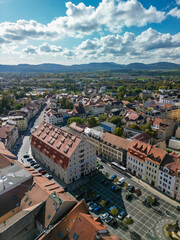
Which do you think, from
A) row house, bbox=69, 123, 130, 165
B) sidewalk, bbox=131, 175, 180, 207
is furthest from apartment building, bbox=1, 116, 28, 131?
sidewalk, bbox=131, 175, 180, 207

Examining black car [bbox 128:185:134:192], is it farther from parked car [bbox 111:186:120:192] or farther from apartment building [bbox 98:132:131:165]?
apartment building [bbox 98:132:131:165]

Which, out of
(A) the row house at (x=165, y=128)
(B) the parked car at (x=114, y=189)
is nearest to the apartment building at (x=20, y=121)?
(B) the parked car at (x=114, y=189)

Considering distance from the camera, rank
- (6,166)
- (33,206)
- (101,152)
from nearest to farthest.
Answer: (33,206)
(6,166)
(101,152)

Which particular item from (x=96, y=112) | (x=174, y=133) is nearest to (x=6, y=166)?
(x=174, y=133)

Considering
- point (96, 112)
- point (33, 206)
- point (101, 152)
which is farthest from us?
point (96, 112)

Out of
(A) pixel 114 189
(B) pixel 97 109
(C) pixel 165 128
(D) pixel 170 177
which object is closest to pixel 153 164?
(D) pixel 170 177

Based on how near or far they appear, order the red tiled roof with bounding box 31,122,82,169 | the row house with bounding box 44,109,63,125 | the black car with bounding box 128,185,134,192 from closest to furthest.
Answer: the black car with bounding box 128,185,134,192 < the red tiled roof with bounding box 31,122,82,169 < the row house with bounding box 44,109,63,125

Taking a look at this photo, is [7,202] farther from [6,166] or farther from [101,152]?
[101,152]
